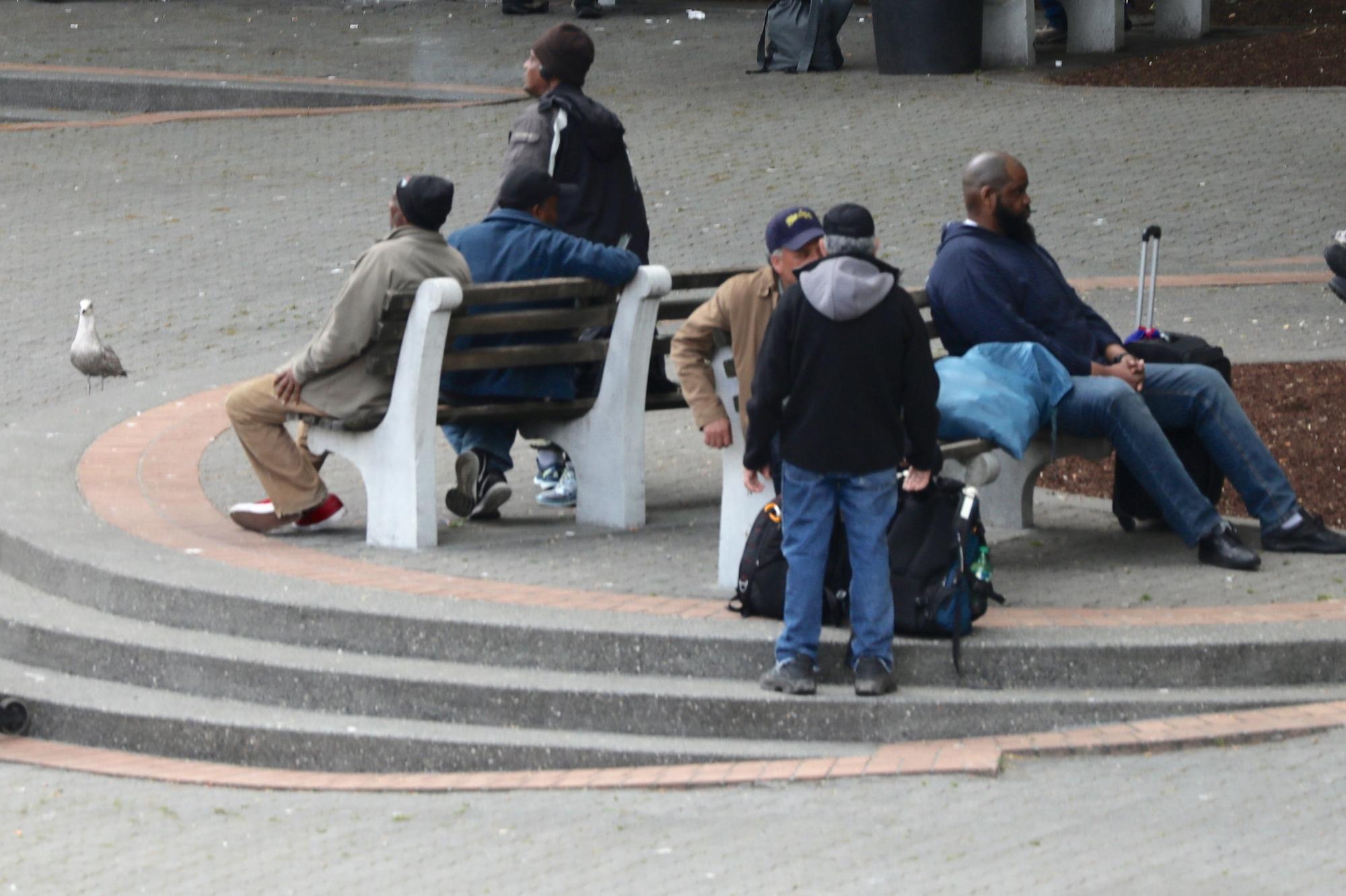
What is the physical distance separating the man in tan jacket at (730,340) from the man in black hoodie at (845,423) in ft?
2.09

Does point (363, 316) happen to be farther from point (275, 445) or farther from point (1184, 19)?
point (1184, 19)

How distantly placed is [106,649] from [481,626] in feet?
4.26

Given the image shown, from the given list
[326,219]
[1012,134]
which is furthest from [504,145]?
[1012,134]

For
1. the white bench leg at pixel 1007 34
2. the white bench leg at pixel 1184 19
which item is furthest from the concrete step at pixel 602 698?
the white bench leg at pixel 1184 19

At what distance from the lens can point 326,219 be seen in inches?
570

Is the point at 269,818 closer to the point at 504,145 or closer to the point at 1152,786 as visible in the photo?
the point at 1152,786

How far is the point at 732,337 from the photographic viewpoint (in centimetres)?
668

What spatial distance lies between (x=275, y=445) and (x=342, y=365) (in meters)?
0.40

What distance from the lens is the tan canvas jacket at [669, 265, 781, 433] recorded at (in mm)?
6613

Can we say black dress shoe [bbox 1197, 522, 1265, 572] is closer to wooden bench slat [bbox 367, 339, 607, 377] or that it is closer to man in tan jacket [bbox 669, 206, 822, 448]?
man in tan jacket [bbox 669, 206, 822, 448]

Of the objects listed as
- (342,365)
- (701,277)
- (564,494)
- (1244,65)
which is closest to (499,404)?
(342,365)

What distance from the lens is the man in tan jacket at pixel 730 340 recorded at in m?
6.59

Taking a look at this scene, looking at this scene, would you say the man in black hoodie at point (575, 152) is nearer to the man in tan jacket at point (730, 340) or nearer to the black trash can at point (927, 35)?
the man in tan jacket at point (730, 340)

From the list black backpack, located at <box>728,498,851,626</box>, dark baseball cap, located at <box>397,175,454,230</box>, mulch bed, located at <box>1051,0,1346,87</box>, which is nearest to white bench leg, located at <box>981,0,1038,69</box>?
mulch bed, located at <box>1051,0,1346,87</box>
